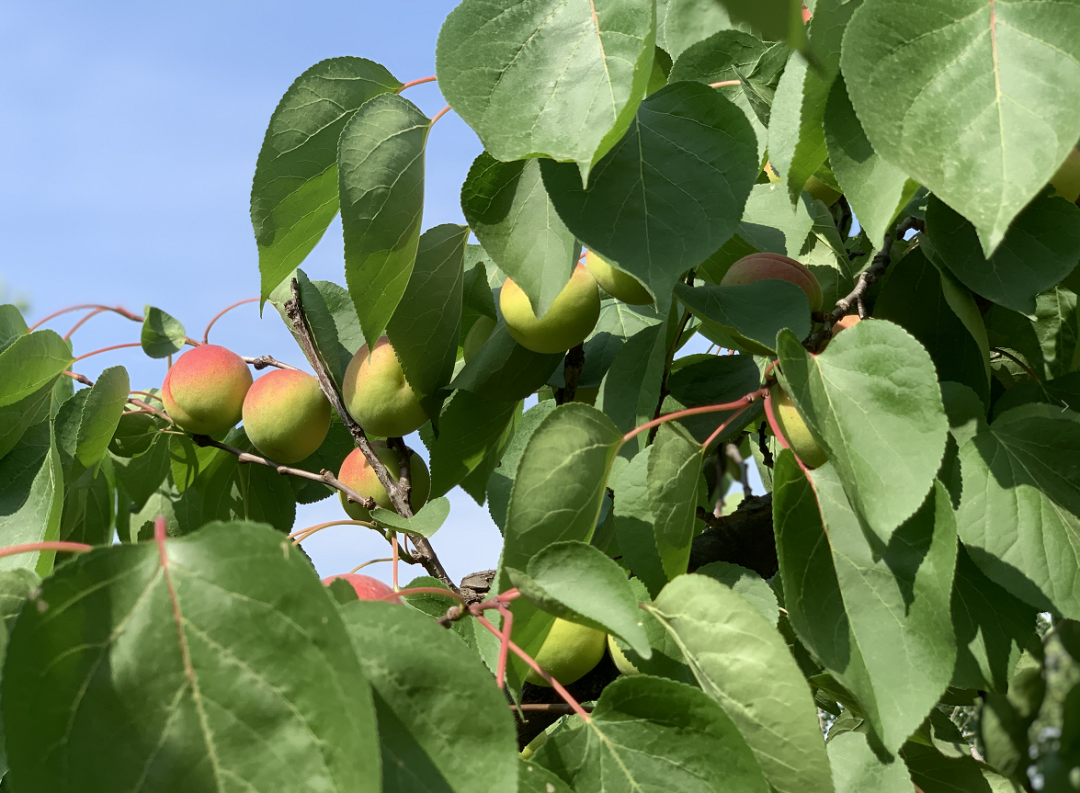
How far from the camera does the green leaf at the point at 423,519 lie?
2.99 feet

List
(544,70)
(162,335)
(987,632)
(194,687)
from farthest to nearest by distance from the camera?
(162,335)
(987,632)
(544,70)
(194,687)

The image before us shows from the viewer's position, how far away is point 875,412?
65 centimetres

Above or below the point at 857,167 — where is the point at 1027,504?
below

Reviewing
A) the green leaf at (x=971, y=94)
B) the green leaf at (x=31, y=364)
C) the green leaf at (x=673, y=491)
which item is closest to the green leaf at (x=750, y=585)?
the green leaf at (x=673, y=491)

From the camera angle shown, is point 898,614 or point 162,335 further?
point 162,335

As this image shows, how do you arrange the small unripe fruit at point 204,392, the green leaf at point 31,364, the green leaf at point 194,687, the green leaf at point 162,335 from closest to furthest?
1. the green leaf at point 194,687
2. the green leaf at point 31,364
3. the small unripe fruit at point 204,392
4. the green leaf at point 162,335

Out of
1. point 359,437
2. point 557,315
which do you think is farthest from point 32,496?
point 557,315

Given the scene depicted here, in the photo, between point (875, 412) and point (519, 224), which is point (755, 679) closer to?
point (875, 412)

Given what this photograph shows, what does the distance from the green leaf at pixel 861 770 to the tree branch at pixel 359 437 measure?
0.40 m

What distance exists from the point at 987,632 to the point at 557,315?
0.46 metres

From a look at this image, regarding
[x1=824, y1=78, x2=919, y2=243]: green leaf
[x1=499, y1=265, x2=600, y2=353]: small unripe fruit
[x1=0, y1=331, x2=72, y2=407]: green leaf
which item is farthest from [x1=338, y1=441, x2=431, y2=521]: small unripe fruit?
[x1=824, y1=78, x2=919, y2=243]: green leaf

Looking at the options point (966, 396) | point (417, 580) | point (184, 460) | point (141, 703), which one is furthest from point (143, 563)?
point (184, 460)

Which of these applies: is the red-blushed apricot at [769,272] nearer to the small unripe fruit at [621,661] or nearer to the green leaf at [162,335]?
the small unripe fruit at [621,661]

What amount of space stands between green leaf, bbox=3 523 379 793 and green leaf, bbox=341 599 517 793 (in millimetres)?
72
